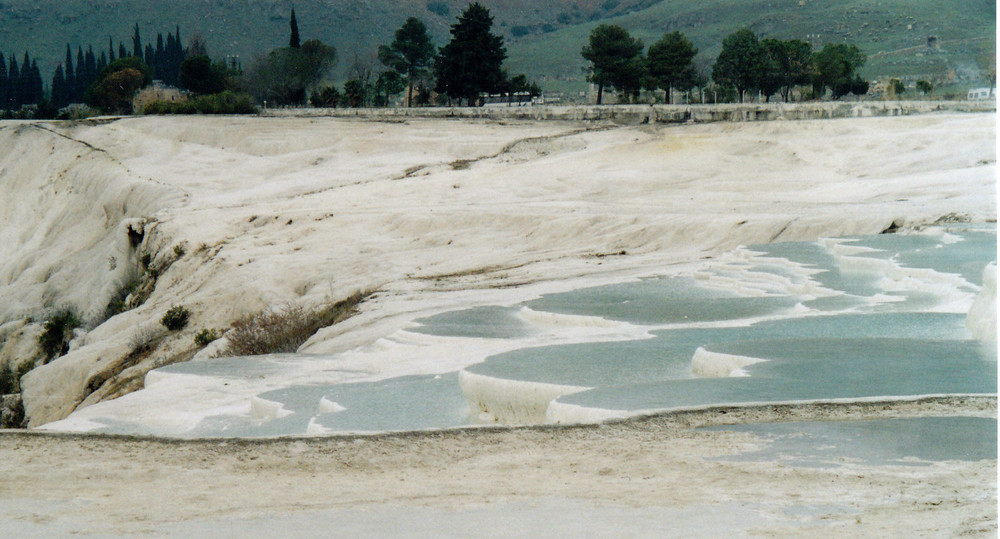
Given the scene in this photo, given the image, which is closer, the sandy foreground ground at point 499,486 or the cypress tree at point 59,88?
the sandy foreground ground at point 499,486

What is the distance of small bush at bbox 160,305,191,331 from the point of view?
18312mm

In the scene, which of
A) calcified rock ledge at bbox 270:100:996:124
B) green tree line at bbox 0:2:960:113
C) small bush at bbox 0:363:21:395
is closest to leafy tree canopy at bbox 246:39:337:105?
green tree line at bbox 0:2:960:113

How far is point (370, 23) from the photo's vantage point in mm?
164750

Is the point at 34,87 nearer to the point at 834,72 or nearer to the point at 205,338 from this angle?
the point at 834,72

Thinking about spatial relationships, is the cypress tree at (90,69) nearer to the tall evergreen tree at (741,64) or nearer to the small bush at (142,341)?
the tall evergreen tree at (741,64)

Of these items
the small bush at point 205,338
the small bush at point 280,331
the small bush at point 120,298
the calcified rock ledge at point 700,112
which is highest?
the calcified rock ledge at point 700,112

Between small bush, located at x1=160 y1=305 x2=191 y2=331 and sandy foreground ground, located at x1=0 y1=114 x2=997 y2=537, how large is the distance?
0.84ft

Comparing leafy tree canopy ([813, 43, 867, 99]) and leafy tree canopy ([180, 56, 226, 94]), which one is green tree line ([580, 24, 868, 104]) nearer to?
leafy tree canopy ([813, 43, 867, 99])

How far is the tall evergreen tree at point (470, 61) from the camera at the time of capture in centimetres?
6369

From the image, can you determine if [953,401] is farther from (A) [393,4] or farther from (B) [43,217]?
(A) [393,4]

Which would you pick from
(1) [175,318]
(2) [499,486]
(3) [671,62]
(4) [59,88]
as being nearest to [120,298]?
(1) [175,318]

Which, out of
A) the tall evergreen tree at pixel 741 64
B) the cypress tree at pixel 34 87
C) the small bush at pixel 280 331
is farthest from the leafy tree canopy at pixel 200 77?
the small bush at pixel 280 331

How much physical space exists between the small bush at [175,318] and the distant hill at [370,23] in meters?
Result: 87.7

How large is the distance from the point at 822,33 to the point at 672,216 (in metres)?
87.2
